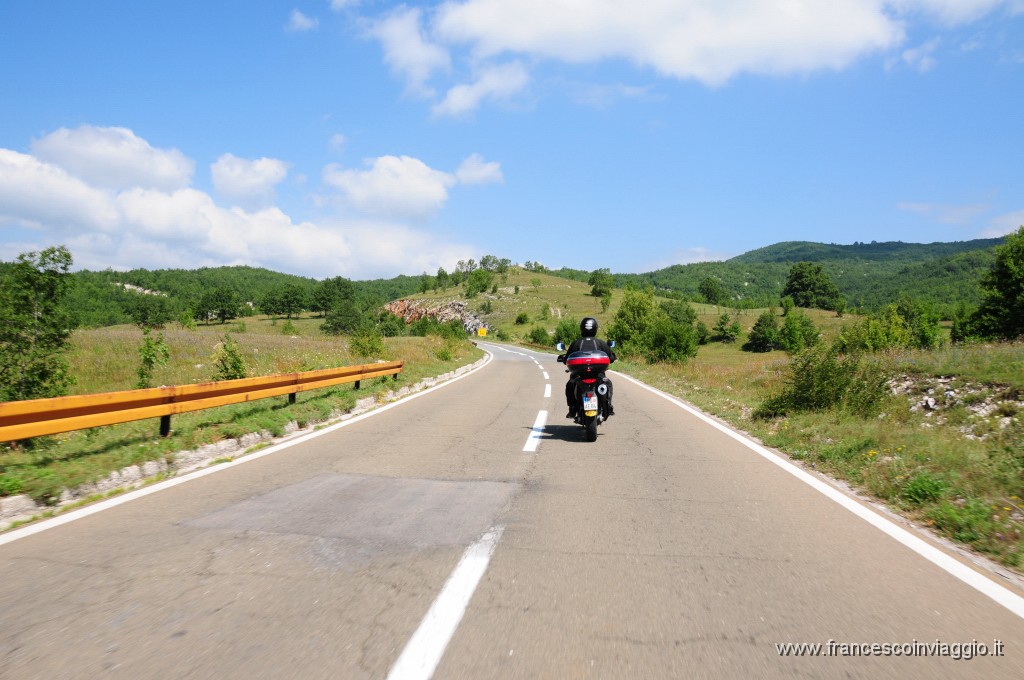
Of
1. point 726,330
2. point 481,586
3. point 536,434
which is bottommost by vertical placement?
point 726,330

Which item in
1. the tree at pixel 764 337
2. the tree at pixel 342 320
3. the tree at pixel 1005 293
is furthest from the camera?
the tree at pixel 764 337

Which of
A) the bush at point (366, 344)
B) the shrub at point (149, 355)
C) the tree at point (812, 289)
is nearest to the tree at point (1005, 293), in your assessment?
the bush at point (366, 344)

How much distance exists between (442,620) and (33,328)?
1214cm

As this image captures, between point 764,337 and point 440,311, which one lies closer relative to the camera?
point 764,337

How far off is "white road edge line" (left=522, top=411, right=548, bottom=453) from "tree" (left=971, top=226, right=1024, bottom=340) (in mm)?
57032

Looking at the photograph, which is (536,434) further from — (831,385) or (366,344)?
(366,344)

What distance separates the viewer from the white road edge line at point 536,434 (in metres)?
8.15

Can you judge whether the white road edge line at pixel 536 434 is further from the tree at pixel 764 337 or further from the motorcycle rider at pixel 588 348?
the tree at pixel 764 337

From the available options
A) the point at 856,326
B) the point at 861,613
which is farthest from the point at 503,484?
the point at 856,326

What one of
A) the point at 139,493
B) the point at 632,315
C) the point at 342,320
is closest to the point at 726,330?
→ the point at 632,315

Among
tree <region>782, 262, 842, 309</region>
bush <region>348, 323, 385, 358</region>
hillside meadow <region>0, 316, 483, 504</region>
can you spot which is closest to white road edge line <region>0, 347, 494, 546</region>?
hillside meadow <region>0, 316, 483, 504</region>

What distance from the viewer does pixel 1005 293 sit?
172 ft

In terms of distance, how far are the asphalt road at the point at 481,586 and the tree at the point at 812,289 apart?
176912 mm

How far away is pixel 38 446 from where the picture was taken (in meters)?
7.28
